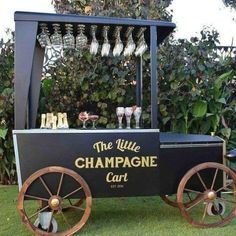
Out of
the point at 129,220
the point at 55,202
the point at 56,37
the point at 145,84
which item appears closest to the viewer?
the point at 55,202

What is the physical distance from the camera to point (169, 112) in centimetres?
514

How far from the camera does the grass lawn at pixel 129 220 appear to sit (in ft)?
10.9

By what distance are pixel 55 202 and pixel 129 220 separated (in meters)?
0.89

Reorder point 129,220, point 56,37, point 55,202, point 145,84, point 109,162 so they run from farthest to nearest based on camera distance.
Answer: point 145,84
point 129,220
point 56,37
point 109,162
point 55,202

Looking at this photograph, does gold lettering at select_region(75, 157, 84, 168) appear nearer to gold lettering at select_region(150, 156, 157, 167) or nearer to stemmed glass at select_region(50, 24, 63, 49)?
gold lettering at select_region(150, 156, 157, 167)

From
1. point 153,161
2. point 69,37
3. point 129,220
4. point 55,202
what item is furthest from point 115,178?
point 69,37

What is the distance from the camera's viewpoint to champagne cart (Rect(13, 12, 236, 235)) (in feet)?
10.3

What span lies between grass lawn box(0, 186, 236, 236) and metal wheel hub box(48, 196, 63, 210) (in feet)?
1.15

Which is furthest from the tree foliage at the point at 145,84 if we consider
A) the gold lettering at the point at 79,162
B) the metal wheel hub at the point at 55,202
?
the metal wheel hub at the point at 55,202

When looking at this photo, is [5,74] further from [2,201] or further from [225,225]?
[225,225]

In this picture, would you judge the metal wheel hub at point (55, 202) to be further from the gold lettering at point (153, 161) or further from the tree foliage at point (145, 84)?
the tree foliage at point (145, 84)

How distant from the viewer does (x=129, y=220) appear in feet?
12.2

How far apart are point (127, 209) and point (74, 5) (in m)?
2.95

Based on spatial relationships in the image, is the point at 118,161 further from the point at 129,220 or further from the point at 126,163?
the point at 129,220
